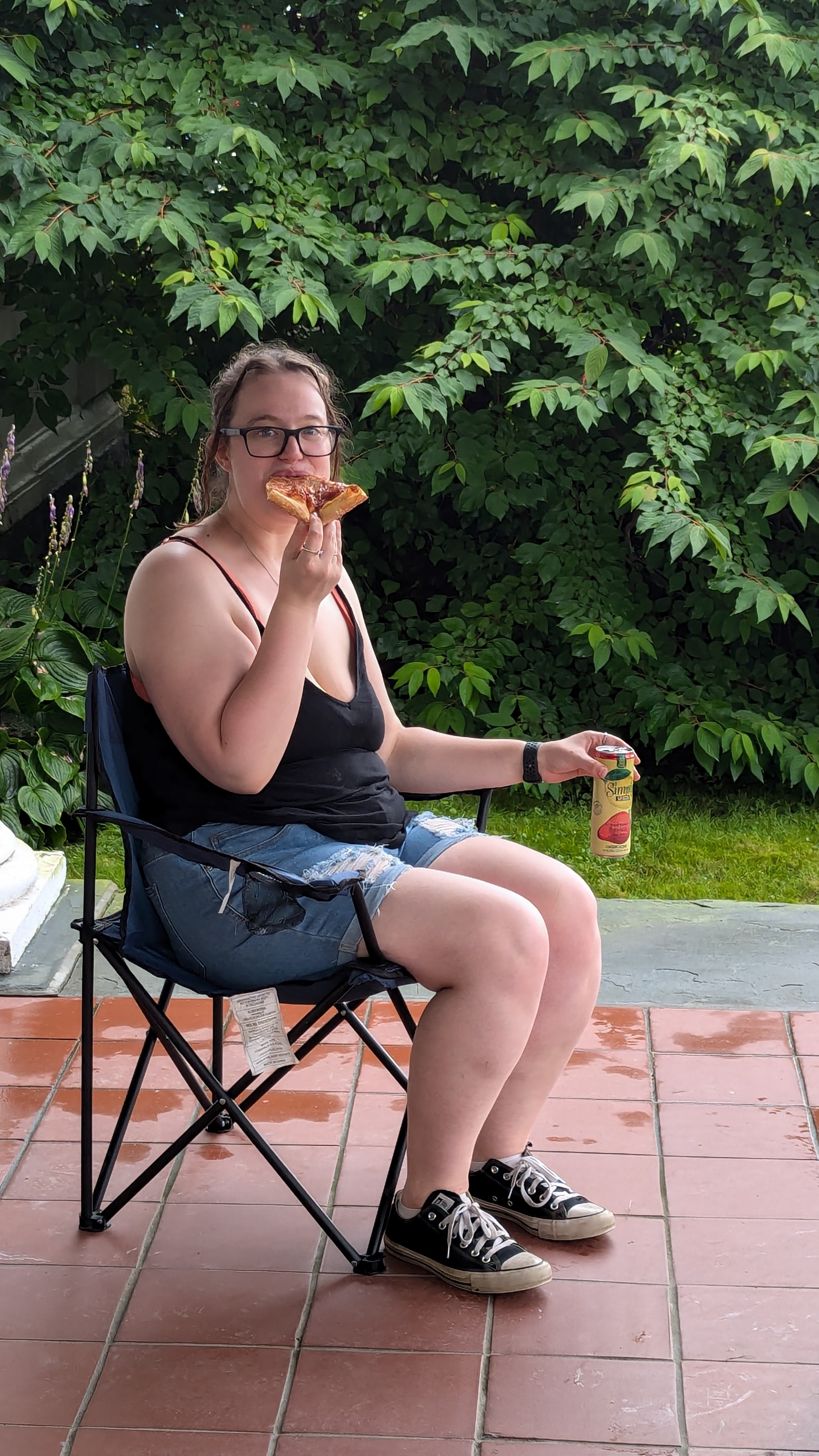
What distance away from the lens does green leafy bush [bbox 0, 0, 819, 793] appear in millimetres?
4477

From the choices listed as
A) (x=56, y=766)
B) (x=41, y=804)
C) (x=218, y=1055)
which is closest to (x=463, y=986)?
A: (x=218, y=1055)

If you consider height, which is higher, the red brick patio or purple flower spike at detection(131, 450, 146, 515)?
purple flower spike at detection(131, 450, 146, 515)

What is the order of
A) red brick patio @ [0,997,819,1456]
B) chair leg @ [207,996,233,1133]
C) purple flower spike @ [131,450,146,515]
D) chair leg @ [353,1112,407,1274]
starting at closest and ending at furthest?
red brick patio @ [0,997,819,1456], chair leg @ [353,1112,407,1274], chair leg @ [207,996,233,1133], purple flower spike @ [131,450,146,515]

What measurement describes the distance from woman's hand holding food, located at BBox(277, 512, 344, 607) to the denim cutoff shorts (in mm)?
404

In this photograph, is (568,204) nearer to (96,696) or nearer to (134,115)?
(134,115)

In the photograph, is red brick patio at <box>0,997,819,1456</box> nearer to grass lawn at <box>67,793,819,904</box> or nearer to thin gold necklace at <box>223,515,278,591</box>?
thin gold necklace at <box>223,515,278,591</box>

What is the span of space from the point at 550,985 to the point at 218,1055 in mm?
781

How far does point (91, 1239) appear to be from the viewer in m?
2.40

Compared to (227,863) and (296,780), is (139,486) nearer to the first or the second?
(296,780)

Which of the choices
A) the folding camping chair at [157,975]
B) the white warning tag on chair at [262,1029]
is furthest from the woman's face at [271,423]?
the white warning tag on chair at [262,1029]

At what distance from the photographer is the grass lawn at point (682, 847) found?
4.27 metres

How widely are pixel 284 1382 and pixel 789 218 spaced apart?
164 inches

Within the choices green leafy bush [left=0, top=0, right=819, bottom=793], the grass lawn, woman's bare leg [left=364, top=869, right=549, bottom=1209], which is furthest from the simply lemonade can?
green leafy bush [left=0, top=0, right=819, bottom=793]

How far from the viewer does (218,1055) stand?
2822 mm
